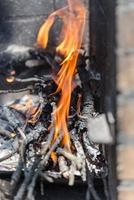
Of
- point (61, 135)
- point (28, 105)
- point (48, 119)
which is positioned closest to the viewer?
point (61, 135)

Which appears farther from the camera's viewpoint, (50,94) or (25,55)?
(25,55)

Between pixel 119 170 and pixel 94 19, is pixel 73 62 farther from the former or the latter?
pixel 119 170

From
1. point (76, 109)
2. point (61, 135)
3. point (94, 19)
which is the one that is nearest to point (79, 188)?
point (61, 135)

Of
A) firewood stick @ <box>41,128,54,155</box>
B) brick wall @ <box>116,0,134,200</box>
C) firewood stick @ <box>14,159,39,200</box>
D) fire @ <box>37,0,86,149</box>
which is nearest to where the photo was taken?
brick wall @ <box>116,0,134,200</box>

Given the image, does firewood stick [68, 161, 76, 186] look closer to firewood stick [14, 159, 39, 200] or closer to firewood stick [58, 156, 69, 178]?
firewood stick [58, 156, 69, 178]

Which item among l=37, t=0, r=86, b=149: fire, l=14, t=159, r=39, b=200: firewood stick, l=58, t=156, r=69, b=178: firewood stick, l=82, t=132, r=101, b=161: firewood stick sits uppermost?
l=37, t=0, r=86, b=149: fire

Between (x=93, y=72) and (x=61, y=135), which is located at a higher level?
(x=93, y=72)

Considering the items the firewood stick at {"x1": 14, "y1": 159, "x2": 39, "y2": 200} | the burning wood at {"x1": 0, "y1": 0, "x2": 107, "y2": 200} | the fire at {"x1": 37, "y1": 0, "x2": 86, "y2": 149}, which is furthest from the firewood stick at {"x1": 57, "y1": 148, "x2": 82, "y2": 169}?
the fire at {"x1": 37, "y1": 0, "x2": 86, "y2": 149}
